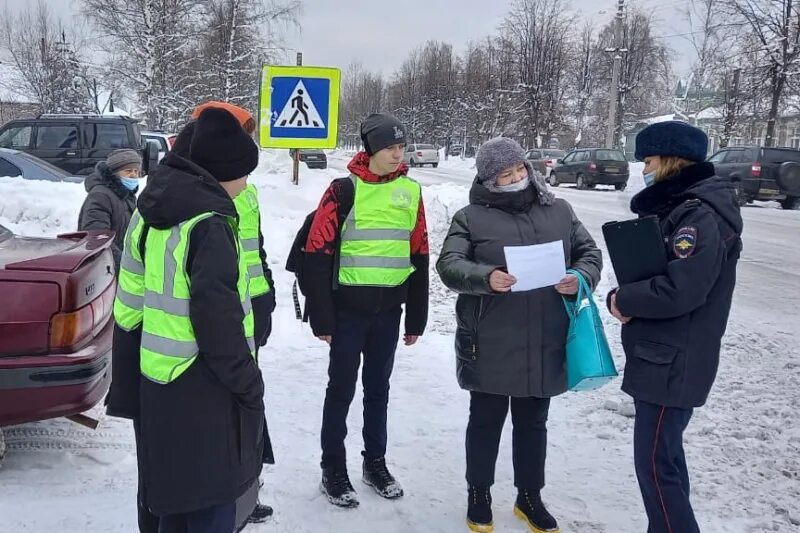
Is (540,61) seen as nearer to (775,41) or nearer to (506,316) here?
(775,41)

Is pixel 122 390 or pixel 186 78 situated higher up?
pixel 186 78

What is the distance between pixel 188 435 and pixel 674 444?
1.81 meters

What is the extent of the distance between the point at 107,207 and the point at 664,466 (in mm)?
3799

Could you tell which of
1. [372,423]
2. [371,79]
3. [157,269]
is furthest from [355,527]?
[371,79]

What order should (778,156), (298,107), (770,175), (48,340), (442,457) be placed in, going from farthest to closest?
(778,156)
(770,175)
(298,107)
(442,457)
(48,340)

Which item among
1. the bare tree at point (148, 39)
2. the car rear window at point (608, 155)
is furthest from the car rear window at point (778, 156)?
the bare tree at point (148, 39)

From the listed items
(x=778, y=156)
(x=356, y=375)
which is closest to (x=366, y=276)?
(x=356, y=375)

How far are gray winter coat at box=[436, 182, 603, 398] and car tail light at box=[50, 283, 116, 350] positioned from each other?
6.53ft

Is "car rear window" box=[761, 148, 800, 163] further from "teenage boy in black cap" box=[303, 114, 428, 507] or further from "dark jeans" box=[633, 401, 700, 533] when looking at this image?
"dark jeans" box=[633, 401, 700, 533]

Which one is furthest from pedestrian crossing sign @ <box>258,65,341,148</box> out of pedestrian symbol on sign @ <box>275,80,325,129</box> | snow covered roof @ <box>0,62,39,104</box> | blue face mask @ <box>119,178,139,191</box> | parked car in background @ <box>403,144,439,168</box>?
snow covered roof @ <box>0,62,39,104</box>

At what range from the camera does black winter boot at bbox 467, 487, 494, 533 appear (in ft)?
10.2

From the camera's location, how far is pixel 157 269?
6.70 ft

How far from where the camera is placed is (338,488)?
11.0ft

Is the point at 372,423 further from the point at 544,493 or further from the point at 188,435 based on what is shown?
the point at 188,435
